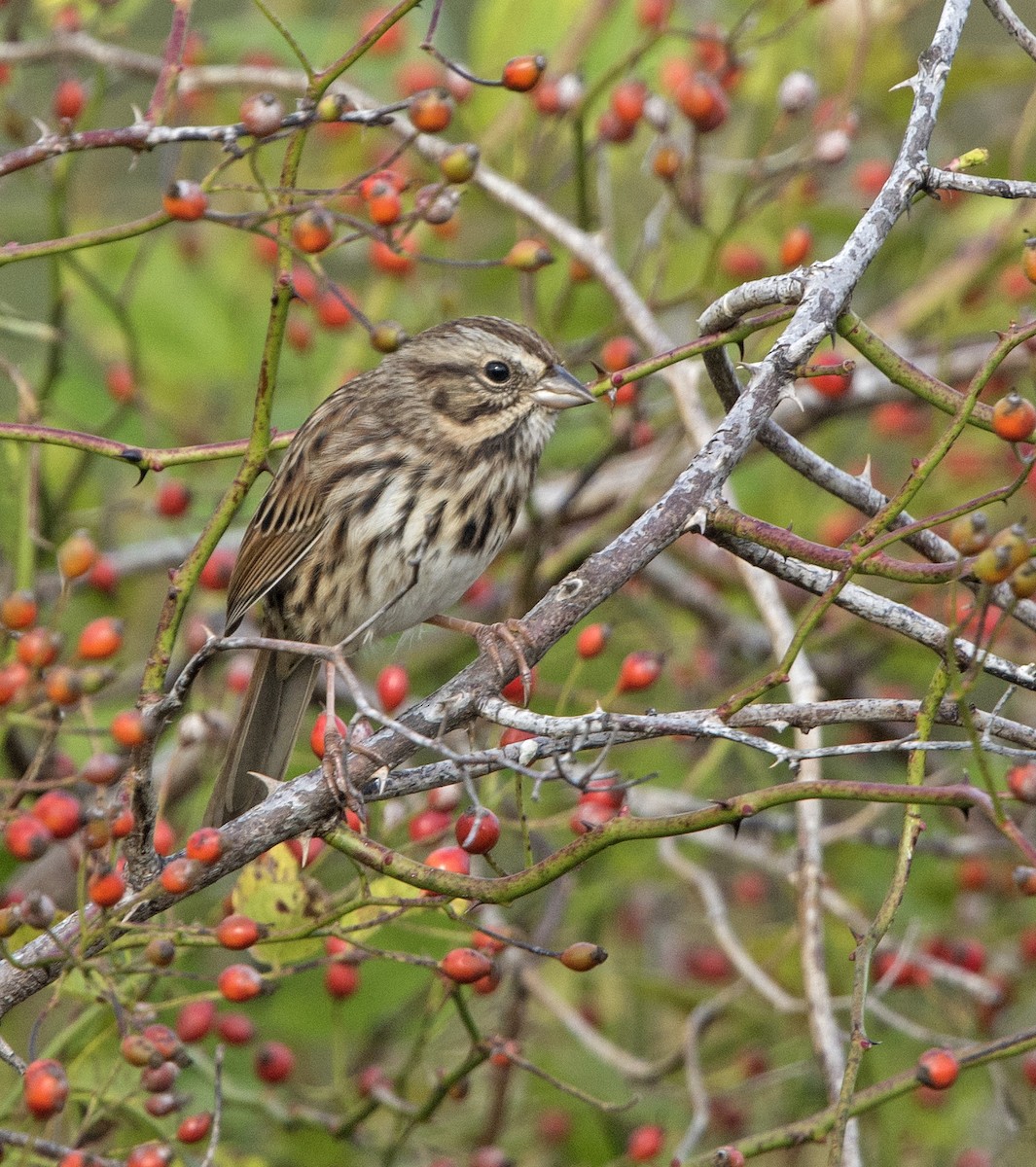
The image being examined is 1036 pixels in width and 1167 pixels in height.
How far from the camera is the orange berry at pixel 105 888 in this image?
6.61 feet

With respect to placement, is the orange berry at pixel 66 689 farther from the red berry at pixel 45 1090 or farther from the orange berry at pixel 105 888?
the red berry at pixel 45 1090

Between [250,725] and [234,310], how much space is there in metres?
1.44

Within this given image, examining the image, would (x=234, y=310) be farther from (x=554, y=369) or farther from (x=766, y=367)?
(x=766, y=367)

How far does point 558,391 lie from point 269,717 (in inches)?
36.1

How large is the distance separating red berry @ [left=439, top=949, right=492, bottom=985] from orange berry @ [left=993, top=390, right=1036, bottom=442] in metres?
0.98

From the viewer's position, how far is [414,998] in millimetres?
3971

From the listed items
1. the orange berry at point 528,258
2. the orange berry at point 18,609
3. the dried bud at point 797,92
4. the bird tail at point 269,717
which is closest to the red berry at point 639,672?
the orange berry at point 528,258

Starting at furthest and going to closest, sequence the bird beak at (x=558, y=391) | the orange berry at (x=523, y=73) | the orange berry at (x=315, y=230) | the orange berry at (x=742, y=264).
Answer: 1. the orange berry at (x=742, y=264)
2. the bird beak at (x=558, y=391)
3. the orange berry at (x=523, y=73)
4. the orange berry at (x=315, y=230)

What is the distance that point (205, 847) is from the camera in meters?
1.99

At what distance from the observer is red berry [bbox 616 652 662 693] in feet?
9.39

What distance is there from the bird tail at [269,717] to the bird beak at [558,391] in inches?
29.1

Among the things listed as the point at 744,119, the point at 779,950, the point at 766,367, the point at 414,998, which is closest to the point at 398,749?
the point at 766,367

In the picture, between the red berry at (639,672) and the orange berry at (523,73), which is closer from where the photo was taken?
the orange berry at (523,73)

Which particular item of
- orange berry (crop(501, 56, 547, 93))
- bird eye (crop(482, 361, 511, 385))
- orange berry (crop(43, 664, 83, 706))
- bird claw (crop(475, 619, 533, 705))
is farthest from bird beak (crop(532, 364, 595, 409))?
orange berry (crop(43, 664, 83, 706))
